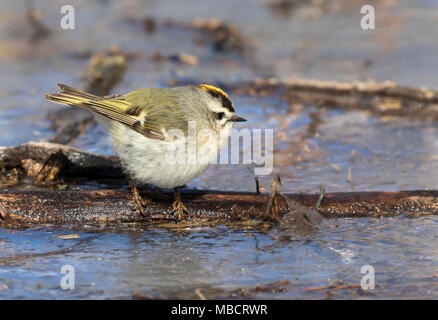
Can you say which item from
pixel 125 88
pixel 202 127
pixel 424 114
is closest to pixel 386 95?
pixel 424 114

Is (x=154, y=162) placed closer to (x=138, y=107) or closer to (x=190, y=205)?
(x=190, y=205)

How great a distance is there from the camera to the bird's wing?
5.07 metres

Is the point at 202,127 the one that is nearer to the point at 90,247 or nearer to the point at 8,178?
the point at 90,247

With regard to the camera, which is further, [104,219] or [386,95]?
[386,95]

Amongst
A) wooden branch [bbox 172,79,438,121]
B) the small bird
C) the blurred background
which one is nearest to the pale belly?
the small bird

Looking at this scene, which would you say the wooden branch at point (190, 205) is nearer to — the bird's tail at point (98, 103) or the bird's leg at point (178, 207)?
the bird's leg at point (178, 207)

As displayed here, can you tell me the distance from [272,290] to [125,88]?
5.59m

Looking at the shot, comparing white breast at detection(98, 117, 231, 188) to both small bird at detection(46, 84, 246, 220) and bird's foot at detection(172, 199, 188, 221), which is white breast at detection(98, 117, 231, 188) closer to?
small bird at detection(46, 84, 246, 220)

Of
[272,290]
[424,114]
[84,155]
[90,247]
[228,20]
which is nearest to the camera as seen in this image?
[272,290]

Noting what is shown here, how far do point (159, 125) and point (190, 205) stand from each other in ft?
2.01

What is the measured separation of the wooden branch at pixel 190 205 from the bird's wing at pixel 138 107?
0.51 meters

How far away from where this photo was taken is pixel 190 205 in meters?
5.02

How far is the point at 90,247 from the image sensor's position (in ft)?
15.1

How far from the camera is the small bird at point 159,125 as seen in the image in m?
4.89
